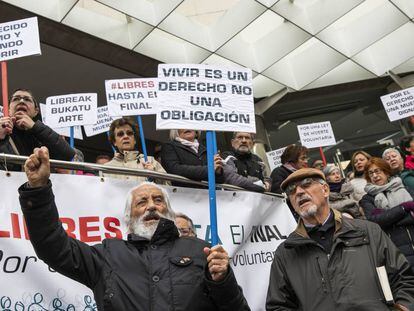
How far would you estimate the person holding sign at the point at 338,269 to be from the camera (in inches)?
106

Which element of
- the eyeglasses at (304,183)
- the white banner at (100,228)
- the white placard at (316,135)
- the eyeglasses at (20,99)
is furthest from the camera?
the white placard at (316,135)

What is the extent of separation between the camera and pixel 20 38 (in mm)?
4285

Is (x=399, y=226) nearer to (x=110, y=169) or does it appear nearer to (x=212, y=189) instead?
(x=212, y=189)

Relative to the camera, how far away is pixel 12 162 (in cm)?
305

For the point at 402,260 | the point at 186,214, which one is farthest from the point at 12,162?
the point at 402,260

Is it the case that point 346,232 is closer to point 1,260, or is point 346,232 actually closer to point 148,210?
point 148,210

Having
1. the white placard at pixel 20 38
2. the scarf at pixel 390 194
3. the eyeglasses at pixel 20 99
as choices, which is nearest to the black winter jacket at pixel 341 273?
the scarf at pixel 390 194

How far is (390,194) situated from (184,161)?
2005mm

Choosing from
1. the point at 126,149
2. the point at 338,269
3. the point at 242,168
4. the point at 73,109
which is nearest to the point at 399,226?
the point at 242,168

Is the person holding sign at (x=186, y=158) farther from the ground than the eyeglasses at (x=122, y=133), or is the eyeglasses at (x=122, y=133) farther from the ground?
the eyeglasses at (x=122, y=133)

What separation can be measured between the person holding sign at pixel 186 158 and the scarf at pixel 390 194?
5.51 ft

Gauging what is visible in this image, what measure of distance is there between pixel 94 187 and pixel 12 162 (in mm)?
527

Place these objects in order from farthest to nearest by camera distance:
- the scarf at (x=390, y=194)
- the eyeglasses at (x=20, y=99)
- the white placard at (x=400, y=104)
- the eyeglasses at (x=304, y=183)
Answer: the white placard at (x=400, y=104)
the scarf at (x=390, y=194)
the eyeglasses at (x=20, y=99)
the eyeglasses at (x=304, y=183)

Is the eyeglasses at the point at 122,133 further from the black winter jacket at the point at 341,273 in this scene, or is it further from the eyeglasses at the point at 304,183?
the black winter jacket at the point at 341,273
